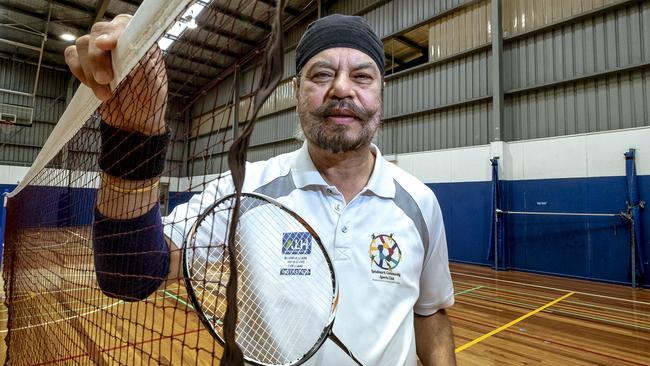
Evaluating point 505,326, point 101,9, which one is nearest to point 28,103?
point 101,9

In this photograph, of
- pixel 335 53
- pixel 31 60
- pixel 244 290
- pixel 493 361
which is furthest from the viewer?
pixel 31 60

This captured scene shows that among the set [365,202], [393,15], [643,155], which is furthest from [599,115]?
[365,202]

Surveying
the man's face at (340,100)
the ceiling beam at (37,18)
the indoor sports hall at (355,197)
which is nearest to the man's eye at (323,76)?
the man's face at (340,100)

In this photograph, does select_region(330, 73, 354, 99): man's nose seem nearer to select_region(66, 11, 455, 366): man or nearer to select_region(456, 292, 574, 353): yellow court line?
select_region(66, 11, 455, 366): man

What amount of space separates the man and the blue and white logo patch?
0.21 feet

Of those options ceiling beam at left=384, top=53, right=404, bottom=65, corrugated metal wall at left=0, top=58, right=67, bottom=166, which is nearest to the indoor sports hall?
ceiling beam at left=384, top=53, right=404, bottom=65

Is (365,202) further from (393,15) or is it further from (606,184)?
(393,15)

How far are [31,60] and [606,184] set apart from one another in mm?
19661

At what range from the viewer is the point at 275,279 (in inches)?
45.2

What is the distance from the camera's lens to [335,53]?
4.18ft

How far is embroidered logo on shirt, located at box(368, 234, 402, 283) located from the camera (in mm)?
1192

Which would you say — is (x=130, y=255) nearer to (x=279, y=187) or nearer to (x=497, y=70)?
(x=279, y=187)

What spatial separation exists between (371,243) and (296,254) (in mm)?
249

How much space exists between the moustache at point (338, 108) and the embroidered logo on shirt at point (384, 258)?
41cm
